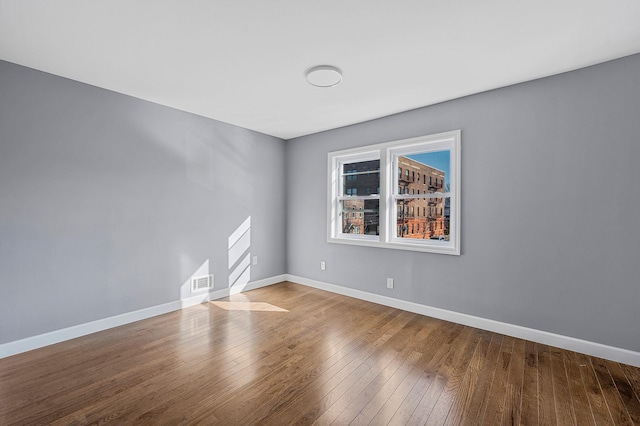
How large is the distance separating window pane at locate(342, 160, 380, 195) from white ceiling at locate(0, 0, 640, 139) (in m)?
1.16

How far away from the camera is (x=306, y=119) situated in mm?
3850

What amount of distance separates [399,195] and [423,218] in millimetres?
433

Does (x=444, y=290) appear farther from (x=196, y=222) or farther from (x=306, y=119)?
(x=196, y=222)

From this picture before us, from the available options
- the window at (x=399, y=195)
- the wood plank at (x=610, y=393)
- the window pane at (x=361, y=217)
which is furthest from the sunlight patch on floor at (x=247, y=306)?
the wood plank at (x=610, y=393)

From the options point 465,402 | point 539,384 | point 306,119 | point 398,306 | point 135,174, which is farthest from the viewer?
point 306,119

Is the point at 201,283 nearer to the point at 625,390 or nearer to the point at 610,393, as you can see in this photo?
the point at 610,393

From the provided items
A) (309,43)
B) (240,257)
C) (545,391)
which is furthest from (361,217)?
(545,391)

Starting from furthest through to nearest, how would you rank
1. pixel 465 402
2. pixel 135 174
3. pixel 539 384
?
pixel 135 174, pixel 539 384, pixel 465 402

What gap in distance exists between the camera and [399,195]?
3.72m

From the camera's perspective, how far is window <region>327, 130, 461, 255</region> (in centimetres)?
329

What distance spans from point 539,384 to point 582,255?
121 cm

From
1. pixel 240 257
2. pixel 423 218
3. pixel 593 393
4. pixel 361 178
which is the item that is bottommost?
pixel 593 393

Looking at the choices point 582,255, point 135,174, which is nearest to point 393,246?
point 582,255

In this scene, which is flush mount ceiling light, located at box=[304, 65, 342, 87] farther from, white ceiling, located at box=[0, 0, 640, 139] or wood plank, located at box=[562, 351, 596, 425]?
wood plank, located at box=[562, 351, 596, 425]
